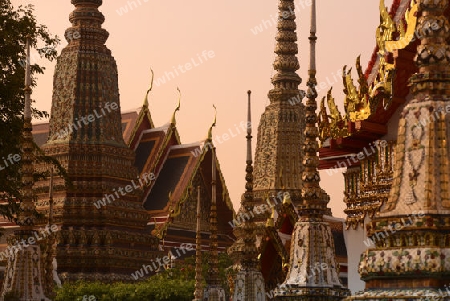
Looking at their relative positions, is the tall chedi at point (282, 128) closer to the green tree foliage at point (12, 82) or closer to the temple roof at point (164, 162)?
the temple roof at point (164, 162)

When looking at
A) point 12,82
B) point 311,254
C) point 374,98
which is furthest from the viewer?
point 12,82

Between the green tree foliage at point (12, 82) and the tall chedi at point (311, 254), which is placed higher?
the green tree foliage at point (12, 82)

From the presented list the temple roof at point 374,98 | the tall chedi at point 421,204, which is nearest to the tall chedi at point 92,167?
the temple roof at point 374,98

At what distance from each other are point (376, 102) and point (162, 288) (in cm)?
1885

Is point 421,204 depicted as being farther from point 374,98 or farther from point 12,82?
point 12,82

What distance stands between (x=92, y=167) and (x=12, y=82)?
64.5ft

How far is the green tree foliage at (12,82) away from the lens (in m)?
17.5

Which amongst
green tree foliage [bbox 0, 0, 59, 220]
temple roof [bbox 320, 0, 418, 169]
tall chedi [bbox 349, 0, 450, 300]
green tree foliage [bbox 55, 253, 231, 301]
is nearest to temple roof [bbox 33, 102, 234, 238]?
green tree foliage [bbox 55, 253, 231, 301]

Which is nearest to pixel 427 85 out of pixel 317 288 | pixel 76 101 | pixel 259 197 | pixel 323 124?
pixel 317 288

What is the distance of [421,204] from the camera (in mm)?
5406

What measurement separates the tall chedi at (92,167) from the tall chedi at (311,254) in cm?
2658

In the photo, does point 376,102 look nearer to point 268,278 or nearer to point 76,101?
point 268,278

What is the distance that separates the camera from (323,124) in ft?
42.4

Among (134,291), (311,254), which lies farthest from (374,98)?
(134,291)
